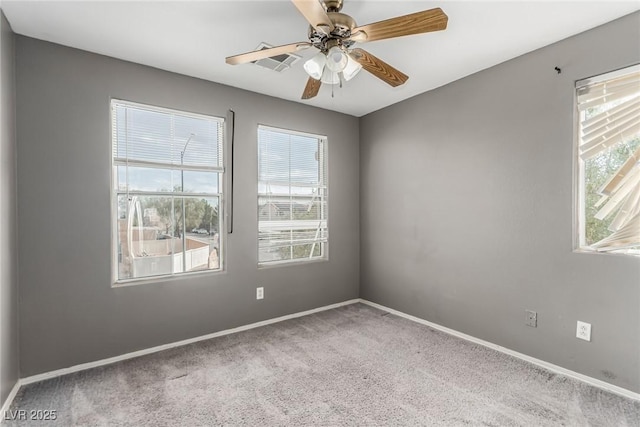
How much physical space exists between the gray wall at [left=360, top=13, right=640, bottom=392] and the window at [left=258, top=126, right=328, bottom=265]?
782 millimetres

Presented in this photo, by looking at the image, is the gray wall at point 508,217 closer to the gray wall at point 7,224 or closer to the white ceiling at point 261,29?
the white ceiling at point 261,29

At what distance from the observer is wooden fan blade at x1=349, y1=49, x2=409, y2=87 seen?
1848 millimetres

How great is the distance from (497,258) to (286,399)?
2.03 meters

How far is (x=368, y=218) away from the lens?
412 centimetres

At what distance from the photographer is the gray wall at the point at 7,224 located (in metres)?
1.98

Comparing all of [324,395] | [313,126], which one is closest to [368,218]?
[313,126]

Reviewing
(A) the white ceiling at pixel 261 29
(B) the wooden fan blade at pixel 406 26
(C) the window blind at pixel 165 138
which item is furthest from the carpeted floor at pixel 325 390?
(A) the white ceiling at pixel 261 29

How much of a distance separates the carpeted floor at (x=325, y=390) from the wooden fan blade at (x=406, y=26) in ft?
6.97

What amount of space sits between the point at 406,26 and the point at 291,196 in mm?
2375

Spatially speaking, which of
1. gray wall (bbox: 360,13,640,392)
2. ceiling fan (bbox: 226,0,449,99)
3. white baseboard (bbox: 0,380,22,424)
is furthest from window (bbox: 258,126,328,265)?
white baseboard (bbox: 0,380,22,424)

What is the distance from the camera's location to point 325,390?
7.22 feet

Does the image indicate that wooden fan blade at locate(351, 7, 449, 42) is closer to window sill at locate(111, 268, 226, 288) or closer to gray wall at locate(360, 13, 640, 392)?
gray wall at locate(360, 13, 640, 392)

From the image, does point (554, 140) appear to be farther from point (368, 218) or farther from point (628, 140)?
point (368, 218)

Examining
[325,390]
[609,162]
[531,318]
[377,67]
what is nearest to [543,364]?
[531,318]
